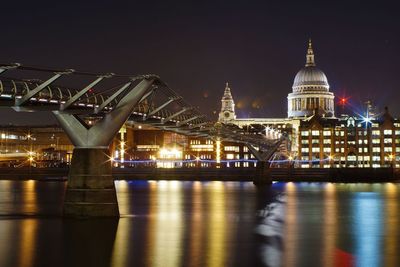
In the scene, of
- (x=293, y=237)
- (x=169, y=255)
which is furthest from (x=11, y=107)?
(x=293, y=237)

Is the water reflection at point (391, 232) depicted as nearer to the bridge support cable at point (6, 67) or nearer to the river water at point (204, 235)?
the river water at point (204, 235)

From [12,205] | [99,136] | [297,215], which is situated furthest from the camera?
[12,205]

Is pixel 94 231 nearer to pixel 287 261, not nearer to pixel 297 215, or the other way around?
pixel 287 261

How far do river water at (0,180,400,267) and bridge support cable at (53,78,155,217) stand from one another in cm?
123

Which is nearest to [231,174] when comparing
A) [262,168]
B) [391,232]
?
[262,168]

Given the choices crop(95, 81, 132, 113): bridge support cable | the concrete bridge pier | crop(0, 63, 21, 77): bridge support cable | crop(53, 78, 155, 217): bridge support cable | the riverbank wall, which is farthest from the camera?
the riverbank wall

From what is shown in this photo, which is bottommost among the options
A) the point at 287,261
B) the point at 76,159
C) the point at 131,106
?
the point at 287,261

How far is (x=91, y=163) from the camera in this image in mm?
53250

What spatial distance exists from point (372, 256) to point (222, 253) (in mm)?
7803

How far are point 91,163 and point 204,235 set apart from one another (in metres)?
9.07

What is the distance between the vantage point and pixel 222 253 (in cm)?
4197

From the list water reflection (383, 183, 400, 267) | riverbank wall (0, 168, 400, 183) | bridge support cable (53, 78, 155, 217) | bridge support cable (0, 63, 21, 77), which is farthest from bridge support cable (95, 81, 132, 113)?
riverbank wall (0, 168, 400, 183)

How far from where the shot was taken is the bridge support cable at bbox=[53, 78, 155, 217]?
53.1 m

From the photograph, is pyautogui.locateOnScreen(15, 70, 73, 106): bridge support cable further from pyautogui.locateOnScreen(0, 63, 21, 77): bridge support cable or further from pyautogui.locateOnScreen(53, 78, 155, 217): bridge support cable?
pyautogui.locateOnScreen(53, 78, 155, 217): bridge support cable
